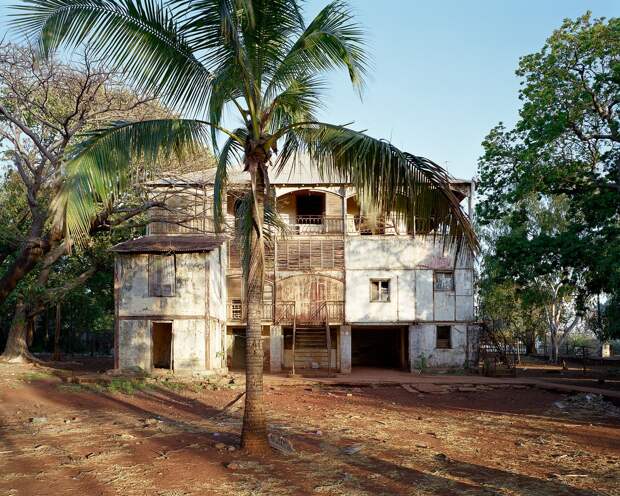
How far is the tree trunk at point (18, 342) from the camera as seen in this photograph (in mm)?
24078

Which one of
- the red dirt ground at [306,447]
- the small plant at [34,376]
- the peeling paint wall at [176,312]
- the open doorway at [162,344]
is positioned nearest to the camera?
the red dirt ground at [306,447]

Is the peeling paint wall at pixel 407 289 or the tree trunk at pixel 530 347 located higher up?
the peeling paint wall at pixel 407 289

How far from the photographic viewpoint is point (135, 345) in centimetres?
2189

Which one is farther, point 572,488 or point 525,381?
point 525,381

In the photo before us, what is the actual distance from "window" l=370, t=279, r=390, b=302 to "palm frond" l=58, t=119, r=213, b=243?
18059 millimetres

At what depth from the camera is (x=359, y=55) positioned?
8.24m

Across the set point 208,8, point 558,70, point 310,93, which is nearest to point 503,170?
point 558,70

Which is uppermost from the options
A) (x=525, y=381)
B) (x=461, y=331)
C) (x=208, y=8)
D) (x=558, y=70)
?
(x=558, y=70)

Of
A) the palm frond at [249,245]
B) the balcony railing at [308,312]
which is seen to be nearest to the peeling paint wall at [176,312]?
the balcony railing at [308,312]

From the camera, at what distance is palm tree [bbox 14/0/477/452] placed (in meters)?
7.73

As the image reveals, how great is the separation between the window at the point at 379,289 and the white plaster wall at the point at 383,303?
0.66 feet

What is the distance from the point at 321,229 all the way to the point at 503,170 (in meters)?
8.41

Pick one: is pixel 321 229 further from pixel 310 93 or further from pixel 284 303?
pixel 310 93

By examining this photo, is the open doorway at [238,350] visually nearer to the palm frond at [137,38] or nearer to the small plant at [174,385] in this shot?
the small plant at [174,385]
